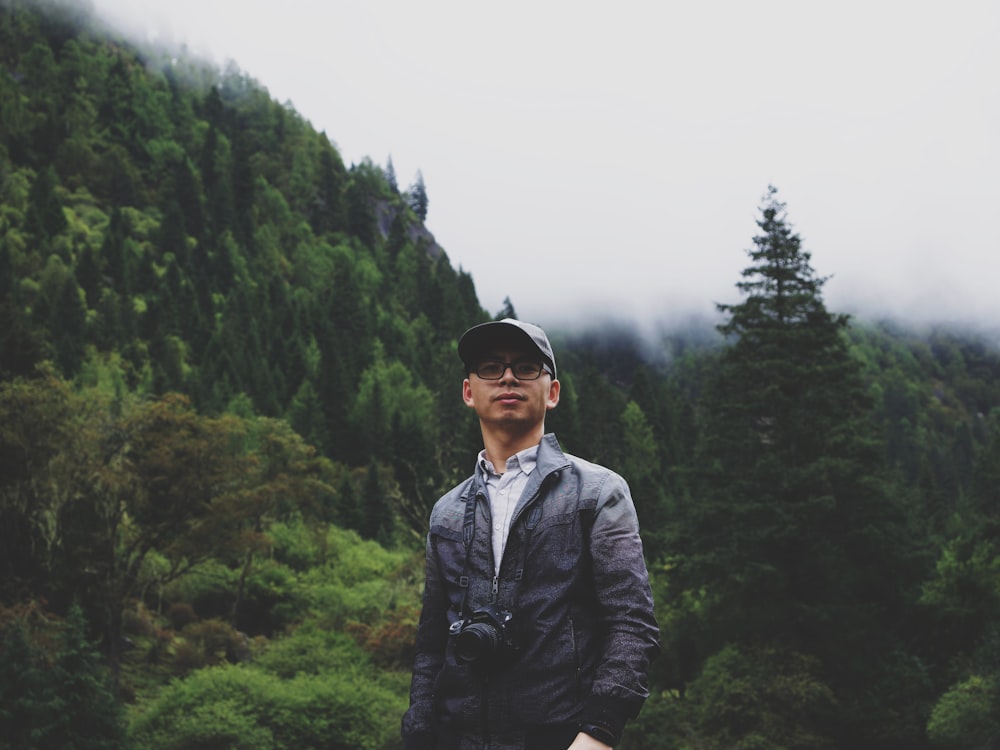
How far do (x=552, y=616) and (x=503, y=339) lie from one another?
920 millimetres

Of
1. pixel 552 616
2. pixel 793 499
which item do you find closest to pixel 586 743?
pixel 552 616

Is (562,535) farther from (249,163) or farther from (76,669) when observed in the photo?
(249,163)

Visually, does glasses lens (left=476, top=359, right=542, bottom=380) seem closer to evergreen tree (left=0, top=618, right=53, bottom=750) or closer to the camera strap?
the camera strap

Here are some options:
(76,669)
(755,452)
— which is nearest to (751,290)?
(755,452)

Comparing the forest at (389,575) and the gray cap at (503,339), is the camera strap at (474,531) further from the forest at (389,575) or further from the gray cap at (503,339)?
the forest at (389,575)

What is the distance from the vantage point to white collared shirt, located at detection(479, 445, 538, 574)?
109 inches

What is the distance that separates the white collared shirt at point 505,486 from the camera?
A: 109 inches

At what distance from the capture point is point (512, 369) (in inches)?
115

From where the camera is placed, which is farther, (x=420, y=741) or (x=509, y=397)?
(x=509, y=397)

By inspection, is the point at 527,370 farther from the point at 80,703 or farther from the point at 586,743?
the point at 80,703

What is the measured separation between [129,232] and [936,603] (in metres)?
80.7

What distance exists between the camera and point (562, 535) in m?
2.66

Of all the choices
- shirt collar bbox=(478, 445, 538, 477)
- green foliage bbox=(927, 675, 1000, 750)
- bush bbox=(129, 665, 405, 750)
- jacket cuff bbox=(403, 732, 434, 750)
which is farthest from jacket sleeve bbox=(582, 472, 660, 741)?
green foliage bbox=(927, 675, 1000, 750)

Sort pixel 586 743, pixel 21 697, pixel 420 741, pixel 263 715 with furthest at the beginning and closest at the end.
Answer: pixel 263 715 → pixel 21 697 → pixel 420 741 → pixel 586 743
